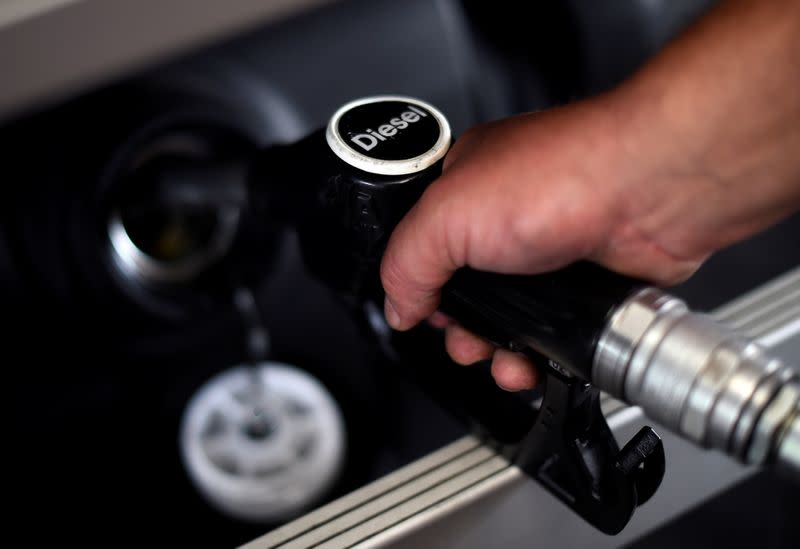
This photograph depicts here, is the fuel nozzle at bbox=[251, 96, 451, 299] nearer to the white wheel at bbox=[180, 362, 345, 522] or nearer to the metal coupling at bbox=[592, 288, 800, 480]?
the metal coupling at bbox=[592, 288, 800, 480]

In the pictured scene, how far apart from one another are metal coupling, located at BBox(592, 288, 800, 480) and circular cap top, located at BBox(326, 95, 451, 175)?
13 cm

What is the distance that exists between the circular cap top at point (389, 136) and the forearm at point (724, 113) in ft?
0.36

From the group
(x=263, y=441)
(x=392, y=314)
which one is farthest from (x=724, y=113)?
(x=263, y=441)

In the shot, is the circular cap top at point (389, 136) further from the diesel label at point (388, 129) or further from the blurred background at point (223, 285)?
the blurred background at point (223, 285)

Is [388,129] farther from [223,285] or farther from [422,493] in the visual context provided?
[223,285]

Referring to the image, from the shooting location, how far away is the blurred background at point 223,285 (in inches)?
30.3

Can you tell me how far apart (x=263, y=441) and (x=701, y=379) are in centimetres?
50

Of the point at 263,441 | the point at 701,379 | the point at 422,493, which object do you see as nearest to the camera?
the point at 701,379

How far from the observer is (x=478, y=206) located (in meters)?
0.42

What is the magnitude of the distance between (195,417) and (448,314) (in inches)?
15.0

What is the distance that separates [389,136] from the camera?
19.0 inches

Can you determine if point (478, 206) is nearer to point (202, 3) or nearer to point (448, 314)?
point (448, 314)

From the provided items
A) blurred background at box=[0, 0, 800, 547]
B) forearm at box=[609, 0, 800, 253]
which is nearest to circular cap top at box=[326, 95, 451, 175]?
forearm at box=[609, 0, 800, 253]

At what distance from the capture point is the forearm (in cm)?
38
